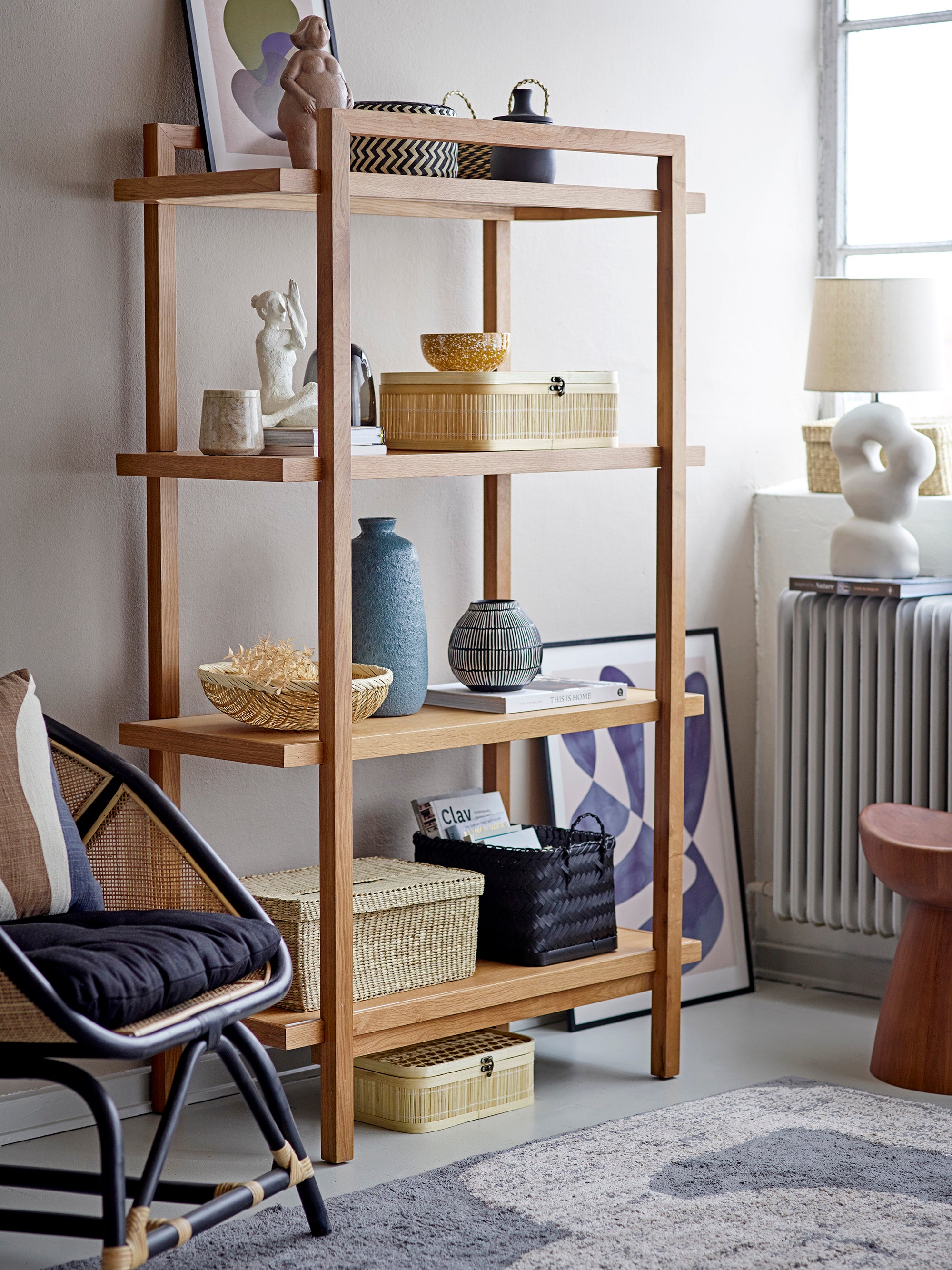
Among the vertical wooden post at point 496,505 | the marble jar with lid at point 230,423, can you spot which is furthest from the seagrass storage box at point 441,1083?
the marble jar with lid at point 230,423

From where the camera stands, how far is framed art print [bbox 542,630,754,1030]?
386 cm

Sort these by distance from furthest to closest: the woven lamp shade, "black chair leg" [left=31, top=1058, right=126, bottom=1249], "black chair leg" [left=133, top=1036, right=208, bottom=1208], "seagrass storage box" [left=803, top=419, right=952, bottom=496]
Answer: "seagrass storage box" [left=803, top=419, right=952, bottom=496], the woven lamp shade, "black chair leg" [left=133, top=1036, right=208, bottom=1208], "black chair leg" [left=31, top=1058, right=126, bottom=1249]

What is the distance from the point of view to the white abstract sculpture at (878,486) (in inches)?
149

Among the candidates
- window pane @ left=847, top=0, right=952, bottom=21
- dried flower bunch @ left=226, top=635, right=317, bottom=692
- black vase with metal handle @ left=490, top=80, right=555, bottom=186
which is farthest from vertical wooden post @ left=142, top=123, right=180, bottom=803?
window pane @ left=847, top=0, right=952, bottom=21

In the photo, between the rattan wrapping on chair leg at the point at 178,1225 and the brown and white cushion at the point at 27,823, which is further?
the brown and white cushion at the point at 27,823

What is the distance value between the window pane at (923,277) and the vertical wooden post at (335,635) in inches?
69.5

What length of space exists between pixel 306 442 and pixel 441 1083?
1163 millimetres

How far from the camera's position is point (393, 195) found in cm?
288

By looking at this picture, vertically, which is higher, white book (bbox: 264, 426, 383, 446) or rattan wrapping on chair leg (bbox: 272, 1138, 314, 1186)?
white book (bbox: 264, 426, 383, 446)

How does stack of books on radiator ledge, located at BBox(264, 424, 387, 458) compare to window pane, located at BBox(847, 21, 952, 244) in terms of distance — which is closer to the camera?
stack of books on radiator ledge, located at BBox(264, 424, 387, 458)

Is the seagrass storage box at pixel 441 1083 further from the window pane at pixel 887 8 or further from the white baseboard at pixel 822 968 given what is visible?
the window pane at pixel 887 8

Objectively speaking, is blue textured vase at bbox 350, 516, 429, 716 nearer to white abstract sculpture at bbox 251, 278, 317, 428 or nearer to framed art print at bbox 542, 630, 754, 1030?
white abstract sculpture at bbox 251, 278, 317, 428

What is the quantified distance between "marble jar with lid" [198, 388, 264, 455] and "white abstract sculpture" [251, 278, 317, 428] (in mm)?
120

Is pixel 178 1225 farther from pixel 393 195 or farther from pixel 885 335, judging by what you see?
pixel 885 335
